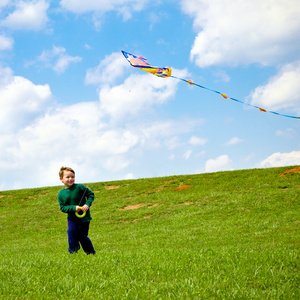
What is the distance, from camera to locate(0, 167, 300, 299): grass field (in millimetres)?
6008

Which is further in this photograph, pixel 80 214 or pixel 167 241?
pixel 167 241

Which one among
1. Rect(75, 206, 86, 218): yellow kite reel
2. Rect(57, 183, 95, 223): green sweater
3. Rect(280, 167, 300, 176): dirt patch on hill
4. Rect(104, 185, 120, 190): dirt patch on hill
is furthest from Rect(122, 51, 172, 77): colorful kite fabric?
Rect(104, 185, 120, 190): dirt patch on hill

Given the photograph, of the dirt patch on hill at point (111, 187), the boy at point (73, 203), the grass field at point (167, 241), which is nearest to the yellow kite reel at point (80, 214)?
the boy at point (73, 203)

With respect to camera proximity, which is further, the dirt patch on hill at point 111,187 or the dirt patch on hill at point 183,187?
the dirt patch on hill at point 111,187

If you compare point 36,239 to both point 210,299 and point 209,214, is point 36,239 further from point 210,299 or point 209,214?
point 210,299

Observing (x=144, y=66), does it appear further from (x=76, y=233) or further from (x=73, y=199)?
(x=76, y=233)

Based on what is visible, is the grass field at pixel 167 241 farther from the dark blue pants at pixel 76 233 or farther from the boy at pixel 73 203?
the boy at pixel 73 203

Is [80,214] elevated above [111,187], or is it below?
below

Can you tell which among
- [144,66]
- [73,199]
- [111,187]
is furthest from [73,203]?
[111,187]

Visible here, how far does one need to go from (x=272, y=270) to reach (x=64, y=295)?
3.86 m

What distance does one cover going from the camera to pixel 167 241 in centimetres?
1611

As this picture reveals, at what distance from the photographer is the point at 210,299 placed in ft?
17.7

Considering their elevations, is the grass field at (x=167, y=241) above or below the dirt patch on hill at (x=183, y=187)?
below

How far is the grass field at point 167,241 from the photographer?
6008 millimetres
